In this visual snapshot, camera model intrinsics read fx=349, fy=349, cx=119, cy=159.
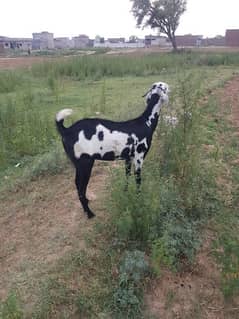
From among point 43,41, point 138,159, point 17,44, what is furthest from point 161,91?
point 43,41

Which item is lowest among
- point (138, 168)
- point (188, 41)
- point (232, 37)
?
point (188, 41)

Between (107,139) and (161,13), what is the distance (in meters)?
32.4

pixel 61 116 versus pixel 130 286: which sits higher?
pixel 61 116

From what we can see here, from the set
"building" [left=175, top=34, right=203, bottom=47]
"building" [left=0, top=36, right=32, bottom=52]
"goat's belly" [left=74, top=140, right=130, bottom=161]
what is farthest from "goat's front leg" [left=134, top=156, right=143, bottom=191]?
"building" [left=0, top=36, right=32, bottom=52]

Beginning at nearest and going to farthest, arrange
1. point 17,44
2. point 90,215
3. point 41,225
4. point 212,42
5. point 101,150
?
point 101,150 → point 90,215 → point 41,225 → point 212,42 → point 17,44

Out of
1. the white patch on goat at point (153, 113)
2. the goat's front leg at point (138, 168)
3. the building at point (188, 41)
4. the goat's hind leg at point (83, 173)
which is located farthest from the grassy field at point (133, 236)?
the building at point (188, 41)

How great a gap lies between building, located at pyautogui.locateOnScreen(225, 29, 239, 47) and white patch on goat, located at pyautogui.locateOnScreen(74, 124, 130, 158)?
3994 cm

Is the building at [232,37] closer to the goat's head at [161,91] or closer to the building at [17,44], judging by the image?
the building at [17,44]

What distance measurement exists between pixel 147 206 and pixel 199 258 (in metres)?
0.70

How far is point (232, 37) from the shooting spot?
3941 centimetres

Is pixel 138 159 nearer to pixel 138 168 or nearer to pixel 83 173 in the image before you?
pixel 138 168

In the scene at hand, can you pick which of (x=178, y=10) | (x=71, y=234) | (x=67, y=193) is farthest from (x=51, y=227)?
(x=178, y=10)

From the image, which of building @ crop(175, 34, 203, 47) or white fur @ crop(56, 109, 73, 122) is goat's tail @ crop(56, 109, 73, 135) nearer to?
white fur @ crop(56, 109, 73, 122)

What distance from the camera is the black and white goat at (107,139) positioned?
9.82 ft
